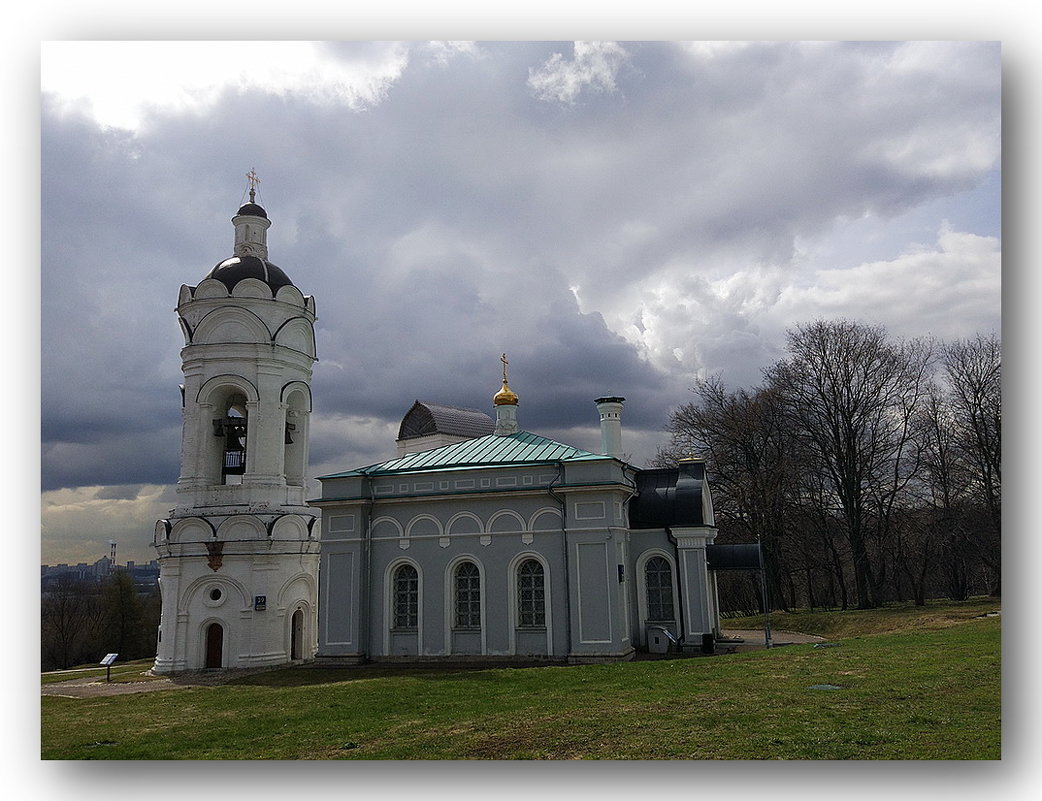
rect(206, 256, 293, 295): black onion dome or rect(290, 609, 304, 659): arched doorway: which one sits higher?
rect(206, 256, 293, 295): black onion dome

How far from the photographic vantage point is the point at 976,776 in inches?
251

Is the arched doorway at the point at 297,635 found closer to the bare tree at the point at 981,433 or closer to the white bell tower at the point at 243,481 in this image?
A: the white bell tower at the point at 243,481

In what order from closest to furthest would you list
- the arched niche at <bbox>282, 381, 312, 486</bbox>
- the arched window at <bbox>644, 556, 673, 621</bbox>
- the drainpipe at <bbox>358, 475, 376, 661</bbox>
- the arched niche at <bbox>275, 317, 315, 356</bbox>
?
the arched window at <bbox>644, 556, 673, 621</bbox>, the drainpipe at <bbox>358, 475, 376, 661</bbox>, the arched niche at <bbox>275, 317, 315, 356</bbox>, the arched niche at <bbox>282, 381, 312, 486</bbox>

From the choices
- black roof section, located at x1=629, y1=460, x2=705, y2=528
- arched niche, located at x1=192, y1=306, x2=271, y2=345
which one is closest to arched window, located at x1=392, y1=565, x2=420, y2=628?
black roof section, located at x1=629, y1=460, x2=705, y2=528

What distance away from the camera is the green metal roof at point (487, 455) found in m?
13.5

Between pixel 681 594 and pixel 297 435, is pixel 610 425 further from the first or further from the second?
pixel 297 435

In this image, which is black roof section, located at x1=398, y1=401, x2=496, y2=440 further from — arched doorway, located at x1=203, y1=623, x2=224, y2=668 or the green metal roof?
arched doorway, located at x1=203, y1=623, x2=224, y2=668

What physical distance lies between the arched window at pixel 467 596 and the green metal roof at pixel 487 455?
66.9 inches

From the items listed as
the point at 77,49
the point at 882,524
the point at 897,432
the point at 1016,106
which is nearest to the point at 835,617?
the point at 882,524

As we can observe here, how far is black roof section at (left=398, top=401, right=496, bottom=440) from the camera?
18125 mm

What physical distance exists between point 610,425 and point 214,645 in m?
8.41

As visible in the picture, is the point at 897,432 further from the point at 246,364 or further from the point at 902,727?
the point at 246,364

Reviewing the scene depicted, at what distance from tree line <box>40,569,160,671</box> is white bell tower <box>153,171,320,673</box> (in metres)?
1.39
